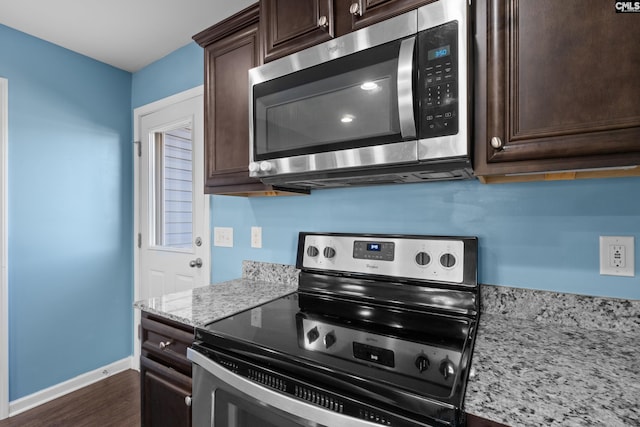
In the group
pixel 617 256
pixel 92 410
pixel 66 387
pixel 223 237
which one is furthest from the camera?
pixel 66 387

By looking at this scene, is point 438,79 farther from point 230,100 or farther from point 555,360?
point 230,100

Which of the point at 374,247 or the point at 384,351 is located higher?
the point at 374,247

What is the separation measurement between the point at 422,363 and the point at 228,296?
932 millimetres

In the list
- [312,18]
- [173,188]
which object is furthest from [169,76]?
[312,18]

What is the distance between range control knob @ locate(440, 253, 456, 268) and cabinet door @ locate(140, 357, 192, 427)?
1018 mm

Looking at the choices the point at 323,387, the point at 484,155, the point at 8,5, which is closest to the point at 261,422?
the point at 323,387

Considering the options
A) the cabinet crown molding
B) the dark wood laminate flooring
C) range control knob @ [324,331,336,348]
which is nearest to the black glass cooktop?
range control knob @ [324,331,336,348]

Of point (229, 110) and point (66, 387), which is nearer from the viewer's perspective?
point (229, 110)

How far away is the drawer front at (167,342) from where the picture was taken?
1.15 metres

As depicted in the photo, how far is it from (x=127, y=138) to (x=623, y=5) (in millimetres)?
3079

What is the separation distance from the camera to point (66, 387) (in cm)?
227

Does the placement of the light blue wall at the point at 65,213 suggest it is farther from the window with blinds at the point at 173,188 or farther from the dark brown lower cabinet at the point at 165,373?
the dark brown lower cabinet at the point at 165,373

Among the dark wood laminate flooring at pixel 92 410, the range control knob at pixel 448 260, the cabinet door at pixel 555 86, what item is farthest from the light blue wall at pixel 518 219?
the dark wood laminate flooring at pixel 92 410

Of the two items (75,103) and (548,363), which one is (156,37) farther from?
(548,363)
